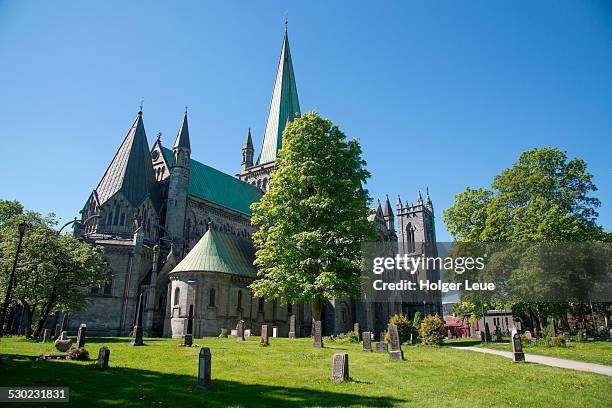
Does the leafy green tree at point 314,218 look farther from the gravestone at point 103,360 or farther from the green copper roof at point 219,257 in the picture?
the gravestone at point 103,360

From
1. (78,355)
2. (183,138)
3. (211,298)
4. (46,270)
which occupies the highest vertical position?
(183,138)

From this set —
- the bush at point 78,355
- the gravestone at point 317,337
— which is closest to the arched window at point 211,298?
the gravestone at point 317,337

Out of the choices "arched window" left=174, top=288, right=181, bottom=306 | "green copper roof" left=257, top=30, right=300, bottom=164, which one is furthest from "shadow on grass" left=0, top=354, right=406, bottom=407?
"green copper roof" left=257, top=30, right=300, bottom=164

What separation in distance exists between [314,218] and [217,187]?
1174 inches

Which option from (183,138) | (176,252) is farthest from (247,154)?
A: (176,252)

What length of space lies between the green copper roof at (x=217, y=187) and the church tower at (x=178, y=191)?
6.07 ft

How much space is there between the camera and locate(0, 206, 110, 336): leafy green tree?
2694 cm

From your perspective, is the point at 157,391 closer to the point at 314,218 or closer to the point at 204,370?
the point at 204,370

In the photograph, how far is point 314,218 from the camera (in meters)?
25.2

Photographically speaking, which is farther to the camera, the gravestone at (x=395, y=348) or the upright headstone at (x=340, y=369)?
the gravestone at (x=395, y=348)

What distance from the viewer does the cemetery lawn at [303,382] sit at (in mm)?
9625

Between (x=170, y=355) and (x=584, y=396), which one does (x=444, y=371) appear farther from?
(x=170, y=355)

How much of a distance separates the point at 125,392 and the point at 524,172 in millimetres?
31644

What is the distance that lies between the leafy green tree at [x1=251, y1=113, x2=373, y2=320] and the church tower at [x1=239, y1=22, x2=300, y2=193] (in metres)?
37.8
